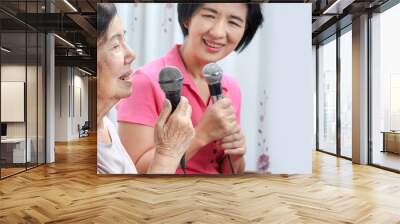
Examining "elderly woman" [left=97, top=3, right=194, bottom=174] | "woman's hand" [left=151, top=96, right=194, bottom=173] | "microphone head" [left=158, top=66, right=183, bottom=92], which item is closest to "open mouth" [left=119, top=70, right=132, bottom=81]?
"elderly woman" [left=97, top=3, right=194, bottom=174]

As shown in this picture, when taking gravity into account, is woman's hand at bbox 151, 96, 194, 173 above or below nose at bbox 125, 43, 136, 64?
below

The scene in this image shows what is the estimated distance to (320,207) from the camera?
454cm

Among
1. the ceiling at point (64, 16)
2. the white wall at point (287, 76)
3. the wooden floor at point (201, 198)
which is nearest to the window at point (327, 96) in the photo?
the ceiling at point (64, 16)

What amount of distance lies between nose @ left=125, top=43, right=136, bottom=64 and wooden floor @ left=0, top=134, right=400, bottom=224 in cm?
182

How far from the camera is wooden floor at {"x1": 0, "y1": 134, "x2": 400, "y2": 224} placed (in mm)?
4109

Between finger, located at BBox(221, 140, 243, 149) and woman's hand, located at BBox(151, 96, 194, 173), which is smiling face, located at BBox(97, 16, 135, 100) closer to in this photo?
woman's hand, located at BBox(151, 96, 194, 173)

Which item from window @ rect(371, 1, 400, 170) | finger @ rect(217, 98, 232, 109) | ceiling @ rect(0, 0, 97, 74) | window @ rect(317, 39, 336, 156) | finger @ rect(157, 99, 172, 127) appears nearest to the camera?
finger @ rect(157, 99, 172, 127)

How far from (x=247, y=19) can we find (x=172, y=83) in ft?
4.99

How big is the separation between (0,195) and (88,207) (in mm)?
1509

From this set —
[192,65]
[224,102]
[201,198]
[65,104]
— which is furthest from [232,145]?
[65,104]

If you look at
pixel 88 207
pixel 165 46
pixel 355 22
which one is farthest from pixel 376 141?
pixel 88 207

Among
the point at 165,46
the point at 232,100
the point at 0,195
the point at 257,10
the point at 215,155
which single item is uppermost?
the point at 257,10

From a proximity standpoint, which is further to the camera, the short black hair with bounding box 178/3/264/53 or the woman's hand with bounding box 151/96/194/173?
the short black hair with bounding box 178/3/264/53

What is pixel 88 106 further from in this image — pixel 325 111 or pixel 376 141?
pixel 376 141
